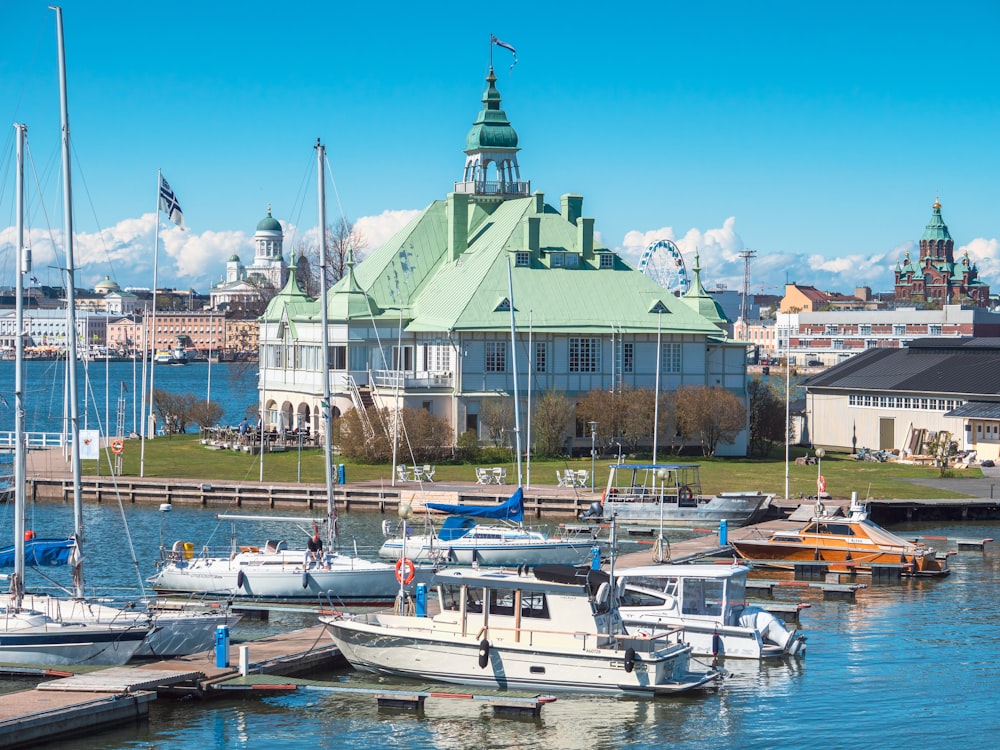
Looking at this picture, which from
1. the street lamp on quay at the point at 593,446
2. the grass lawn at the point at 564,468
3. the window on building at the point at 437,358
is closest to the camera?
the street lamp on quay at the point at 593,446

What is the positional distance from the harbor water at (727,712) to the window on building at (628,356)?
43.5 m

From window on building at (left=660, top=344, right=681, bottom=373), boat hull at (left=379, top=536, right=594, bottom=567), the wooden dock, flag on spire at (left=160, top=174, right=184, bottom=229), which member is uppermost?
flag on spire at (left=160, top=174, right=184, bottom=229)

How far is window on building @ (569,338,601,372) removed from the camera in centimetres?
8694

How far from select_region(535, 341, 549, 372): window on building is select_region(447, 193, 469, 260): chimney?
1082 centimetres

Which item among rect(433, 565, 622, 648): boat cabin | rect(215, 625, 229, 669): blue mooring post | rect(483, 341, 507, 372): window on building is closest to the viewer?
rect(433, 565, 622, 648): boat cabin

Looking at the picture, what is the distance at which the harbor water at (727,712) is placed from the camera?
3356 cm

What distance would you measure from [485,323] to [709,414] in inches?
507

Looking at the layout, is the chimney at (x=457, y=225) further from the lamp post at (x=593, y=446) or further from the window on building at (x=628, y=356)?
the lamp post at (x=593, y=446)

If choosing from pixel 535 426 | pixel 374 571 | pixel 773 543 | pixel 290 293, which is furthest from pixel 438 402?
pixel 374 571

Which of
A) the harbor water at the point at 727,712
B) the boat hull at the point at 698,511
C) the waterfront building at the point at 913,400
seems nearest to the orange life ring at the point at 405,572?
the harbor water at the point at 727,712

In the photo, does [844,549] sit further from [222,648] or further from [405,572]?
[222,648]

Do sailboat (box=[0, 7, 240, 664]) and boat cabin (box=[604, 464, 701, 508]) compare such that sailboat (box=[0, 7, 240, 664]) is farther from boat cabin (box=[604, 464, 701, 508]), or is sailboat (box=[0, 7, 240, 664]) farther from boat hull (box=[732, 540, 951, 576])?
boat cabin (box=[604, 464, 701, 508])

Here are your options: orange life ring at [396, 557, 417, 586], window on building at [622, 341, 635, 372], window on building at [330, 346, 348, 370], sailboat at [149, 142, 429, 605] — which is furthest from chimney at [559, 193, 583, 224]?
orange life ring at [396, 557, 417, 586]

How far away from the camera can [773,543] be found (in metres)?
54.9
